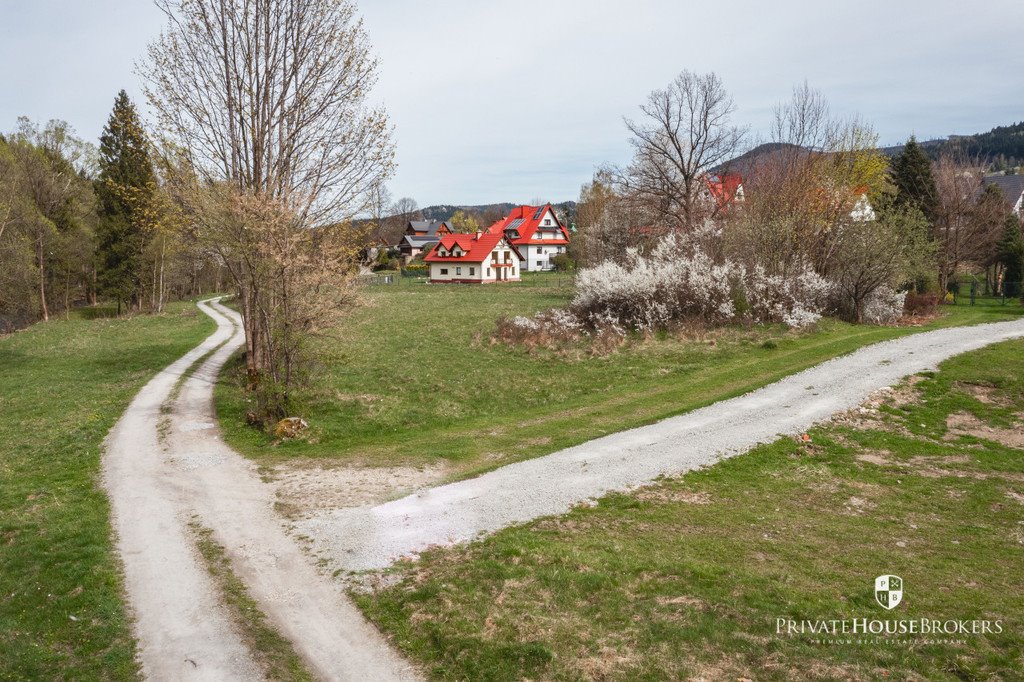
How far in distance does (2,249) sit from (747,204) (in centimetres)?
4427

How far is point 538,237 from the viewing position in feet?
297

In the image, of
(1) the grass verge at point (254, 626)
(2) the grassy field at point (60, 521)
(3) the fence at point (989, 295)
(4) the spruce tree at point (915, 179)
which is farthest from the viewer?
(4) the spruce tree at point (915, 179)

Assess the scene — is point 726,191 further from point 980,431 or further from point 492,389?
point 980,431

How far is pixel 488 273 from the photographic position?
70.8 m

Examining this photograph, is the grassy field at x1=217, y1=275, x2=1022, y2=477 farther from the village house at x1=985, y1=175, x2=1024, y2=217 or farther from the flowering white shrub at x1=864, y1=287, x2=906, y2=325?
the village house at x1=985, y1=175, x2=1024, y2=217

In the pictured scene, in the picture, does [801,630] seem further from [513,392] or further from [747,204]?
[747,204]

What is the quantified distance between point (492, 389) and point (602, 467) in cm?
731

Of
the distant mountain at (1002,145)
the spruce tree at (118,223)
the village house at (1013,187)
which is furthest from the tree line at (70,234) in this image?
the distant mountain at (1002,145)

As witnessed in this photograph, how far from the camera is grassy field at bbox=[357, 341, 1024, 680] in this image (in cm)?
668

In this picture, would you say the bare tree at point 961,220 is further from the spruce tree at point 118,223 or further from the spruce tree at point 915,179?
the spruce tree at point 118,223

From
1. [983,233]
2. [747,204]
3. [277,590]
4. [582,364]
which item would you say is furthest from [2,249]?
[983,233]

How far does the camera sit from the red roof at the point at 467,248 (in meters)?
70.2

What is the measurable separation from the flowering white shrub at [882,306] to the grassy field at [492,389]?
7.63 ft

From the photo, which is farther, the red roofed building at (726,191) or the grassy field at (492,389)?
the red roofed building at (726,191)
